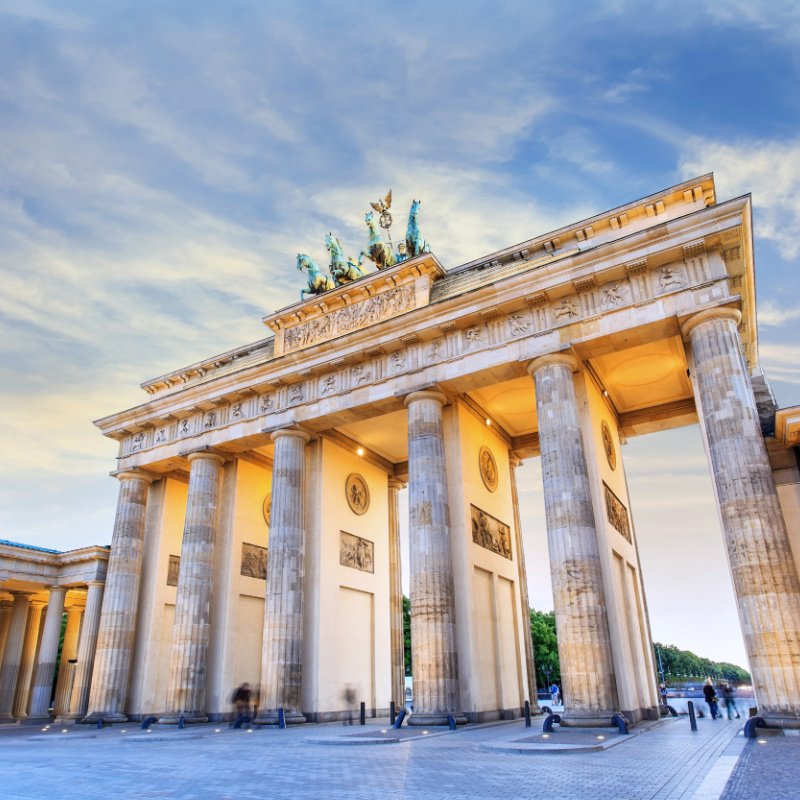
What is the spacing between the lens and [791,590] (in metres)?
14.5

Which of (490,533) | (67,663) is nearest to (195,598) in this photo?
(490,533)

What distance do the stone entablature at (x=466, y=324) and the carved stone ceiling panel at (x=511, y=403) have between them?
2442 mm

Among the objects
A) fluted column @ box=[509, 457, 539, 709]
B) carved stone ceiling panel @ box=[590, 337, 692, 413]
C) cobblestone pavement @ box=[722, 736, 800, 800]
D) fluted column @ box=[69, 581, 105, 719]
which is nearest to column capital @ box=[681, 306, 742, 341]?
carved stone ceiling panel @ box=[590, 337, 692, 413]

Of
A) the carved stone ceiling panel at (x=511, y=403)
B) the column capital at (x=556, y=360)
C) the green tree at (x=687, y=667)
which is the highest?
the carved stone ceiling panel at (x=511, y=403)

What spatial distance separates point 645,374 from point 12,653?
114 ft

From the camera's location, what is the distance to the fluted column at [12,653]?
111ft

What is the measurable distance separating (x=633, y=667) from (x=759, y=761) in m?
9.16

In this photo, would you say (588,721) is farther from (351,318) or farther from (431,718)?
(351,318)

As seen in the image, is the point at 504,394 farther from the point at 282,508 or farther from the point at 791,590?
the point at 791,590

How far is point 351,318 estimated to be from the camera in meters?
25.3

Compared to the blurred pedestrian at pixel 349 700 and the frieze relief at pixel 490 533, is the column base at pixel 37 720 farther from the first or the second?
the frieze relief at pixel 490 533

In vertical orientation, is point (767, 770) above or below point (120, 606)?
A: below

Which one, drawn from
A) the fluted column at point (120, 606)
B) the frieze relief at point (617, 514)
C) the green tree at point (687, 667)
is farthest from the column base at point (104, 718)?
the green tree at point (687, 667)

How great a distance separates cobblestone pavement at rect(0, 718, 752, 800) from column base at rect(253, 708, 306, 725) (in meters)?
4.60
